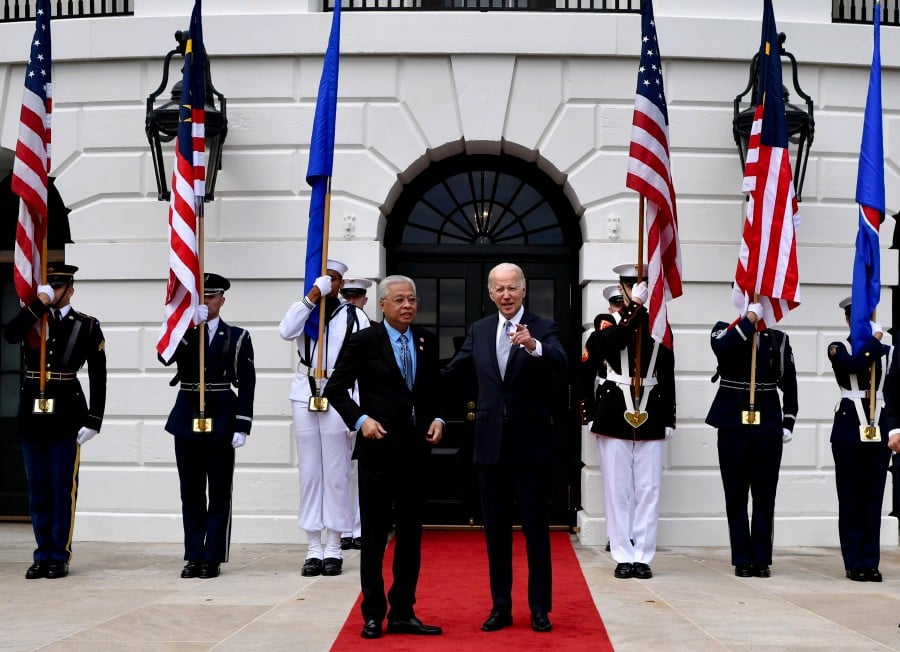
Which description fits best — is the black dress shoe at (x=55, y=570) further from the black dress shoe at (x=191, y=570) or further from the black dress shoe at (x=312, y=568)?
the black dress shoe at (x=312, y=568)

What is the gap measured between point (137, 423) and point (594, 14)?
525cm

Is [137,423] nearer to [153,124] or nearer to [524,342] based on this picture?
[153,124]

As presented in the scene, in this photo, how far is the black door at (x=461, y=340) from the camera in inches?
415

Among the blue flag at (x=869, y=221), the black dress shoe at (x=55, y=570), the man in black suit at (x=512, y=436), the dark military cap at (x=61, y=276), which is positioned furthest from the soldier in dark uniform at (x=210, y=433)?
the blue flag at (x=869, y=221)

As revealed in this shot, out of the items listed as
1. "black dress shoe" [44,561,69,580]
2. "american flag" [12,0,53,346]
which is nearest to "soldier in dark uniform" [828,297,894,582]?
"black dress shoe" [44,561,69,580]

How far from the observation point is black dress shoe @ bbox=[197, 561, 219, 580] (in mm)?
8008

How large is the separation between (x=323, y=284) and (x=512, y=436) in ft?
7.53

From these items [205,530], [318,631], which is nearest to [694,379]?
[205,530]

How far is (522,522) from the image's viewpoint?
631cm

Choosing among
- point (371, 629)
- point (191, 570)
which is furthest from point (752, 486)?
point (191, 570)

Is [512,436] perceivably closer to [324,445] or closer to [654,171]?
[324,445]

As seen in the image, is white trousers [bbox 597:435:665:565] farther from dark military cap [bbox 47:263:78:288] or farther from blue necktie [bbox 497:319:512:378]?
dark military cap [bbox 47:263:78:288]

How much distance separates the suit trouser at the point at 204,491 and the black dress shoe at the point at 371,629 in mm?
2403

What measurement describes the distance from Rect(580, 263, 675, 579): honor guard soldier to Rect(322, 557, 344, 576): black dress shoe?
191 centimetres
